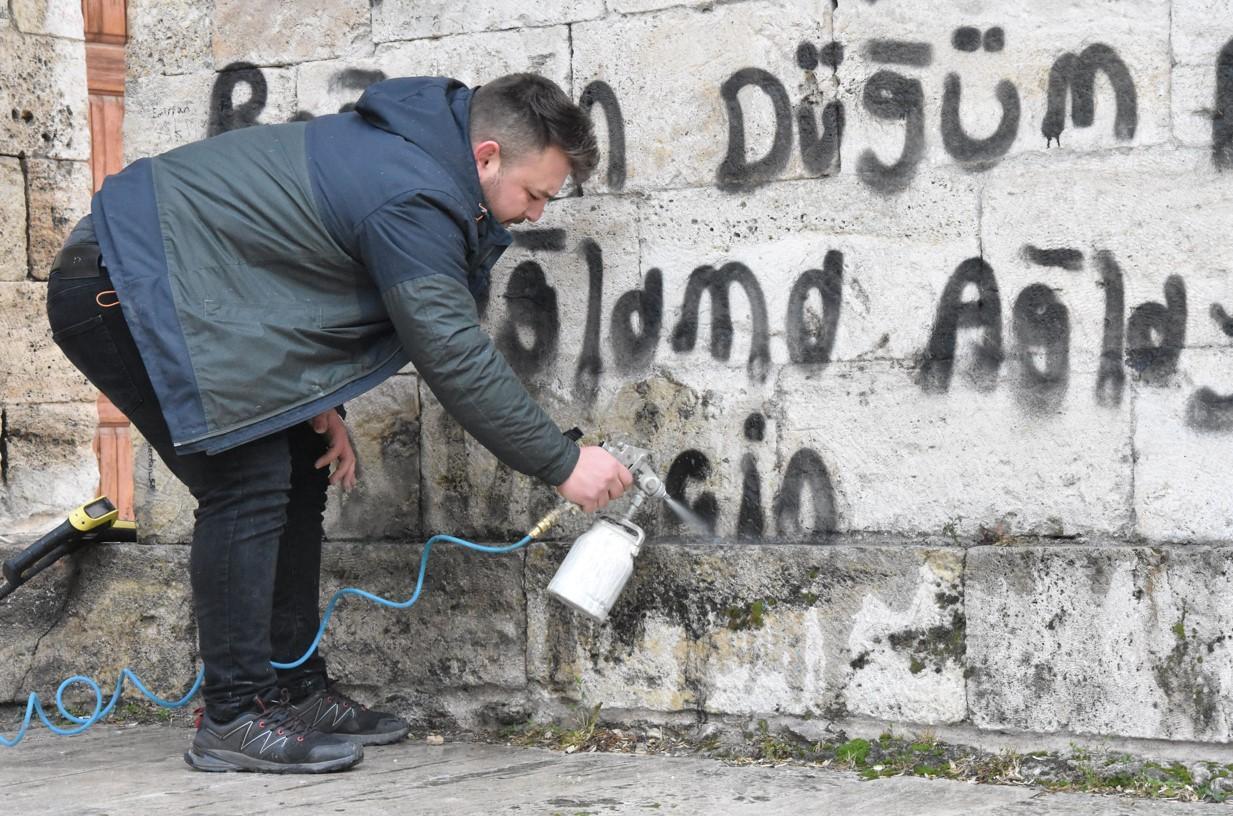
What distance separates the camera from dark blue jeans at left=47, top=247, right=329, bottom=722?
3.42m

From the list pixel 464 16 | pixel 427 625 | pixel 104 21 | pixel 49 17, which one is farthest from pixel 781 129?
pixel 104 21

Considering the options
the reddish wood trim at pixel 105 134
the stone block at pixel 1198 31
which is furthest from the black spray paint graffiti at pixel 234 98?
the reddish wood trim at pixel 105 134

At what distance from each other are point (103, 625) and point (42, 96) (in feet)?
6.23

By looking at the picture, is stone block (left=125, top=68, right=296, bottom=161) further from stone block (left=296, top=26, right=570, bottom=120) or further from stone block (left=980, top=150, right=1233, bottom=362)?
stone block (left=980, top=150, right=1233, bottom=362)

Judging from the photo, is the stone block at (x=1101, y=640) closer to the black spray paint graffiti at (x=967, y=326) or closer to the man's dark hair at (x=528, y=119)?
the black spray paint graffiti at (x=967, y=326)

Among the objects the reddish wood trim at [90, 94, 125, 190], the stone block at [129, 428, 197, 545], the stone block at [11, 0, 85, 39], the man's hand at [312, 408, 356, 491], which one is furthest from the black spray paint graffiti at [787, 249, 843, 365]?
the reddish wood trim at [90, 94, 125, 190]

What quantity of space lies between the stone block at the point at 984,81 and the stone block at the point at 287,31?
138 centimetres

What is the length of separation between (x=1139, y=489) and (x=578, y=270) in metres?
1.52

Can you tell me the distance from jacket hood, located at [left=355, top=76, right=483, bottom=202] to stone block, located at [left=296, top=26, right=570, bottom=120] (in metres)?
0.48

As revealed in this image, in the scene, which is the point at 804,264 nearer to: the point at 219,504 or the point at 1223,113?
the point at 1223,113

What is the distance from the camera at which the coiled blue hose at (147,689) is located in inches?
151

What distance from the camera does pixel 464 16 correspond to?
4.05 meters

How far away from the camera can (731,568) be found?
12.1 ft

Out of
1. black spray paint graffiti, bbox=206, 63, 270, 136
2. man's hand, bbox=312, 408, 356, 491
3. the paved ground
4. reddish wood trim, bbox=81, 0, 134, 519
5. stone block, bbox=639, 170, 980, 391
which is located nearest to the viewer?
the paved ground
